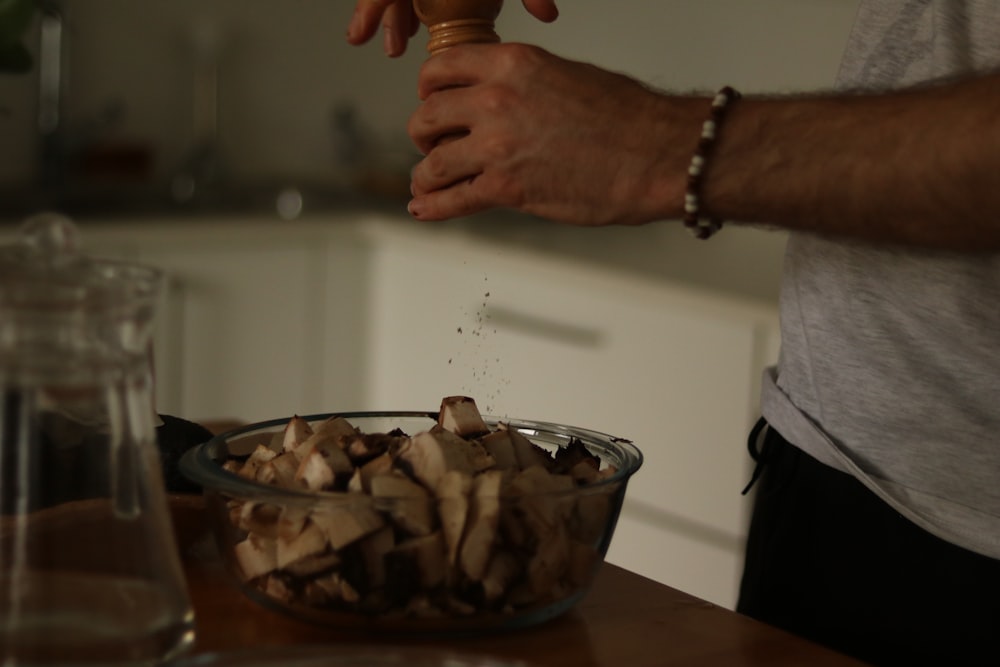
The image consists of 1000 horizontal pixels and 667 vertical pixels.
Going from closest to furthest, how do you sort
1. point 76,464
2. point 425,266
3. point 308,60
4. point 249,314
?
point 76,464, point 425,266, point 249,314, point 308,60

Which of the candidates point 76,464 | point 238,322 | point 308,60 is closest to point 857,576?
point 76,464

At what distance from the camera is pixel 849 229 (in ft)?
2.71

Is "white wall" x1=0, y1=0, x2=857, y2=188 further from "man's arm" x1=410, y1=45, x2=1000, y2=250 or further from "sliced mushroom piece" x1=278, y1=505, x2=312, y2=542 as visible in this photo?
"sliced mushroom piece" x1=278, y1=505, x2=312, y2=542

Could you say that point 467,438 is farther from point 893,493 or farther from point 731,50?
point 731,50

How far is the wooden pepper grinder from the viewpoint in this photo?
2.74 ft

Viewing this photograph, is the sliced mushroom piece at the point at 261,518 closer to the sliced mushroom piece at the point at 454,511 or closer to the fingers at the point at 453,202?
the sliced mushroom piece at the point at 454,511

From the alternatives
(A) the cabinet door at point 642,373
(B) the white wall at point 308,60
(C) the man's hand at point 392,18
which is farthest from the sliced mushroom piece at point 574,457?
(B) the white wall at point 308,60

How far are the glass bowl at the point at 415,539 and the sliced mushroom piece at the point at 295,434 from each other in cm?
4

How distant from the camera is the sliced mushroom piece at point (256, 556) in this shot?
0.70 m

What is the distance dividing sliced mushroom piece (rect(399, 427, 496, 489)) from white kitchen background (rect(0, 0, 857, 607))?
133 centimetres

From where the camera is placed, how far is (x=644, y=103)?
81 centimetres

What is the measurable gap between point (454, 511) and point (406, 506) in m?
0.02

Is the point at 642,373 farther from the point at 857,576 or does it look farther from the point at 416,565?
the point at 416,565

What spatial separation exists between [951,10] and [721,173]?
0.88 feet
